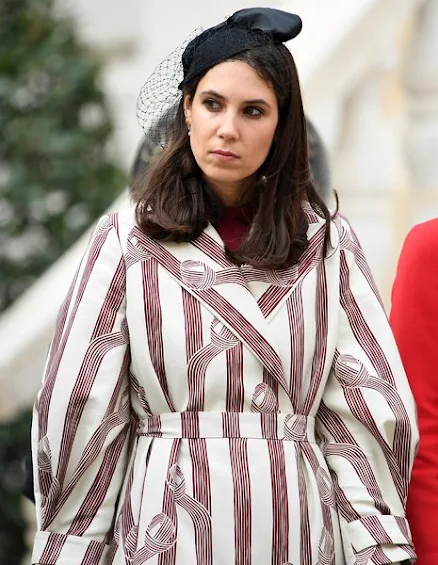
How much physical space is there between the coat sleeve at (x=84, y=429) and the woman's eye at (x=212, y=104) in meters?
0.39

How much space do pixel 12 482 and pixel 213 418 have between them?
3.04m

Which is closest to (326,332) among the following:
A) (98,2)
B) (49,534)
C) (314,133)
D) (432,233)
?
(432,233)

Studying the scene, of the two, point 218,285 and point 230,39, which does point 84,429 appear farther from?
point 230,39

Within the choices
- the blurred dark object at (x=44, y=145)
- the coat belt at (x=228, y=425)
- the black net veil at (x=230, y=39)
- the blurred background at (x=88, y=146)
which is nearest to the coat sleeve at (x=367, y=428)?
the coat belt at (x=228, y=425)

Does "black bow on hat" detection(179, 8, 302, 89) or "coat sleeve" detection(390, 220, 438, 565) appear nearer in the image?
"black bow on hat" detection(179, 8, 302, 89)

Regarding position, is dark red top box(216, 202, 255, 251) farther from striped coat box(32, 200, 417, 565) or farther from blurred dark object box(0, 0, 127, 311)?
blurred dark object box(0, 0, 127, 311)

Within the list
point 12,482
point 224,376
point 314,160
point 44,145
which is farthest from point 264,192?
point 12,482

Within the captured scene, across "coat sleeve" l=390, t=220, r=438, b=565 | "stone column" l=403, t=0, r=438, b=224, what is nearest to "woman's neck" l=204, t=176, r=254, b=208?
"coat sleeve" l=390, t=220, r=438, b=565

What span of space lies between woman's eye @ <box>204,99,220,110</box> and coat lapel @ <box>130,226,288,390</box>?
26 cm

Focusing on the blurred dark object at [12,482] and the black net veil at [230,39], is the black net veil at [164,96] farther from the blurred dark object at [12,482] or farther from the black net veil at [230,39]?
the blurred dark object at [12,482]

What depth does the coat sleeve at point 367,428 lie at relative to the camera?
13.1 feet

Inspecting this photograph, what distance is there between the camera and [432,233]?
432 centimetres

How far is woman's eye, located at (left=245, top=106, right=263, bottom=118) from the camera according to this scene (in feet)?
13.3

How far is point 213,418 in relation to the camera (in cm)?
399
